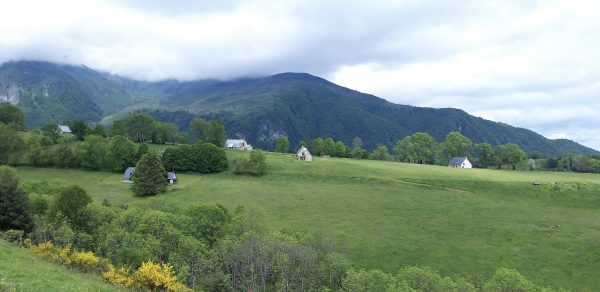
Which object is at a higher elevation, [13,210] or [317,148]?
[317,148]

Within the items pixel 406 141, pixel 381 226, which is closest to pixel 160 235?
pixel 381 226

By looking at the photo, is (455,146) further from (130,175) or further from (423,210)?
(130,175)

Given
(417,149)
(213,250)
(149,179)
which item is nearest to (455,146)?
(417,149)

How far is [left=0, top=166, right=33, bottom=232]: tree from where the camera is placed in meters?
51.2

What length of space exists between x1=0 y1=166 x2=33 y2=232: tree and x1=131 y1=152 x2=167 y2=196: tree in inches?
1510

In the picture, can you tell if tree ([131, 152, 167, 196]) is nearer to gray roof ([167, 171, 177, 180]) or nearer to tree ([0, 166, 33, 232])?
gray roof ([167, 171, 177, 180])

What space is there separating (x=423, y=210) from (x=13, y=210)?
70.4 metres

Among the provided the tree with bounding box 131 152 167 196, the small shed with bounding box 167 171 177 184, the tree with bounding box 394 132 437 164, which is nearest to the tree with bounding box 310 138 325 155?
the tree with bounding box 394 132 437 164

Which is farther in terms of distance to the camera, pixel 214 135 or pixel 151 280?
pixel 214 135

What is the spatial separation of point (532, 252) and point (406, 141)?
112m

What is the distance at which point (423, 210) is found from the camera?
82.2 m

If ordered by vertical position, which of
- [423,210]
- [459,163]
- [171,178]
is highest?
[459,163]

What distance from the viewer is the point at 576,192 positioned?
92.0m

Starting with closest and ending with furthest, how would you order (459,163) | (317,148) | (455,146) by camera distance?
(459,163), (455,146), (317,148)
